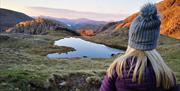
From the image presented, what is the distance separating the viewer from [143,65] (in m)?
5.20

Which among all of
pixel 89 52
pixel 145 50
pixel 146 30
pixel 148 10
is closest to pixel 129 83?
pixel 145 50

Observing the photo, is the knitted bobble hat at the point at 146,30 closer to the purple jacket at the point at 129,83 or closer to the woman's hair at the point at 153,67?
the woman's hair at the point at 153,67

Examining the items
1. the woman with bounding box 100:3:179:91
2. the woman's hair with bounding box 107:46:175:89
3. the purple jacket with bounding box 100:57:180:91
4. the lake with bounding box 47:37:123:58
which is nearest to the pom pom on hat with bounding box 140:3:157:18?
the woman with bounding box 100:3:179:91

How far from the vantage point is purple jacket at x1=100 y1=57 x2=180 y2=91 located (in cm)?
522

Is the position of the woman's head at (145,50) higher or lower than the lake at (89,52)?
higher

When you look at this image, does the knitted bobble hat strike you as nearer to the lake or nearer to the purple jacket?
the purple jacket

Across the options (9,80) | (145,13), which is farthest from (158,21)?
(9,80)

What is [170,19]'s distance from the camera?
643ft

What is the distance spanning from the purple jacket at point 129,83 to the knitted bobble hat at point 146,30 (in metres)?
0.24

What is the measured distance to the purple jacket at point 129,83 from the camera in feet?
17.1

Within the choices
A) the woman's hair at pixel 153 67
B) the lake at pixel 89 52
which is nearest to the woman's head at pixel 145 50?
the woman's hair at pixel 153 67

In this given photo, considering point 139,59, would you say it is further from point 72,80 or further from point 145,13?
point 72,80

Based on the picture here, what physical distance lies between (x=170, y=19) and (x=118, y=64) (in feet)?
638

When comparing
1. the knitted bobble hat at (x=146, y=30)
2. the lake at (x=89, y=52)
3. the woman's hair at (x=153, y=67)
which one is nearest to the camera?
the woman's hair at (x=153, y=67)
